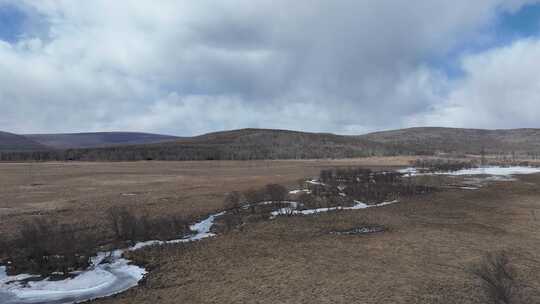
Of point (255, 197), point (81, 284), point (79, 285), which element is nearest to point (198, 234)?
point (81, 284)

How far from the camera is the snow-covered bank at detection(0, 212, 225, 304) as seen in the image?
58.7 ft

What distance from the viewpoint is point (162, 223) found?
Answer: 102 feet

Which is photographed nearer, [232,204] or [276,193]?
[232,204]

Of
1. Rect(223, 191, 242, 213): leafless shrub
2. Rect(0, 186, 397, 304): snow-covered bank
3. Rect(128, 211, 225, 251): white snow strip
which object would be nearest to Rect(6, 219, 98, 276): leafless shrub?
Rect(0, 186, 397, 304): snow-covered bank

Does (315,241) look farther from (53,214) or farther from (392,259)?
(53,214)

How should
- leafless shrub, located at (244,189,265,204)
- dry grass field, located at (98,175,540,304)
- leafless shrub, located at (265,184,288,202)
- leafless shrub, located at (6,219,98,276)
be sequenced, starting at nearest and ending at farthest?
dry grass field, located at (98,175,540,304)
leafless shrub, located at (6,219,98,276)
leafless shrub, located at (244,189,265,204)
leafless shrub, located at (265,184,288,202)

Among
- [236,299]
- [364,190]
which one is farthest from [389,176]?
[236,299]

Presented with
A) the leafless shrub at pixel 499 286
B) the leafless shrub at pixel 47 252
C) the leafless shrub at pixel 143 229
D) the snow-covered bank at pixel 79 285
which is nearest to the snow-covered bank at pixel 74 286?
the snow-covered bank at pixel 79 285

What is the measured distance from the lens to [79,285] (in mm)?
19469

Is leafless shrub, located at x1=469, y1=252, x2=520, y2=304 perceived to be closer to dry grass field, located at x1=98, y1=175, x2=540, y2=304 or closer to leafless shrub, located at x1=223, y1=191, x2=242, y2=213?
dry grass field, located at x1=98, y1=175, x2=540, y2=304

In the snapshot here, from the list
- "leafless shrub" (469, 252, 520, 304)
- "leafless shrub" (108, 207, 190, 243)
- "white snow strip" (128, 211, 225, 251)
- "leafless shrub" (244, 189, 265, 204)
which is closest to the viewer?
"leafless shrub" (469, 252, 520, 304)

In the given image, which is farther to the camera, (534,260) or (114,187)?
(114,187)

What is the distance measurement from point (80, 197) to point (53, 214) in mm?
12565

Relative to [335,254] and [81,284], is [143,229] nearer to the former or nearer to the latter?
[81,284]
